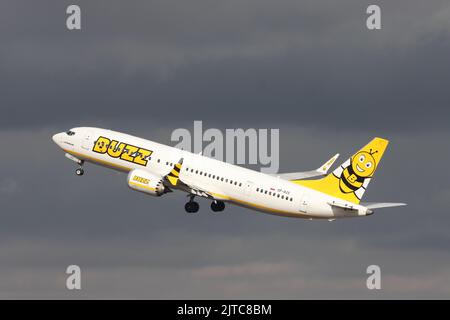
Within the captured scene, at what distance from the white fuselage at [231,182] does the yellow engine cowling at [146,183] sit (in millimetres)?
1870

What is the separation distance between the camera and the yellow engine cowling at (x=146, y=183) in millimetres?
129375

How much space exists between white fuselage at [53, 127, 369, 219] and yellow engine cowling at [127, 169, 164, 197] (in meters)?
1.87

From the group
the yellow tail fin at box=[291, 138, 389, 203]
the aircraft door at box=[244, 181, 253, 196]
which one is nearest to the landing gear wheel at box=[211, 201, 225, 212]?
the aircraft door at box=[244, 181, 253, 196]

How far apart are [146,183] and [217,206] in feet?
27.5

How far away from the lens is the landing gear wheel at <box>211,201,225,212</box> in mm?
132375

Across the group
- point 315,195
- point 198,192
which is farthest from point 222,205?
point 315,195

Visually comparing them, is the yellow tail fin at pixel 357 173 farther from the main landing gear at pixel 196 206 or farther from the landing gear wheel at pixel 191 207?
the landing gear wheel at pixel 191 207

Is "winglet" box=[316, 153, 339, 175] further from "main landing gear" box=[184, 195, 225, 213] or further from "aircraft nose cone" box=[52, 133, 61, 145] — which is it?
"aircraft nose cone" box=[52, 133, 61, 145]

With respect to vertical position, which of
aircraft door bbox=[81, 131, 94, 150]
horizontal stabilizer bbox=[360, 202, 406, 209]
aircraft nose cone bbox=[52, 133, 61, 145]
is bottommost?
horizontal stabilizer bbox=[360, 202, 406, 209]

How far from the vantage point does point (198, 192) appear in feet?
427

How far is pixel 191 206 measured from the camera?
437 feet

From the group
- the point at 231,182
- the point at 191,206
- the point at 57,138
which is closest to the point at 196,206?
the point at 191,206

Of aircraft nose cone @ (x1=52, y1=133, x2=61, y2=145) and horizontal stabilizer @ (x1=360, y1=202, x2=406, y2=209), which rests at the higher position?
aircraft nose cone @ (x1=52, y1=133, x2=61, y2=145)

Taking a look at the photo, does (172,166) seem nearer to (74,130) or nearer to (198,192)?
(198,192)
